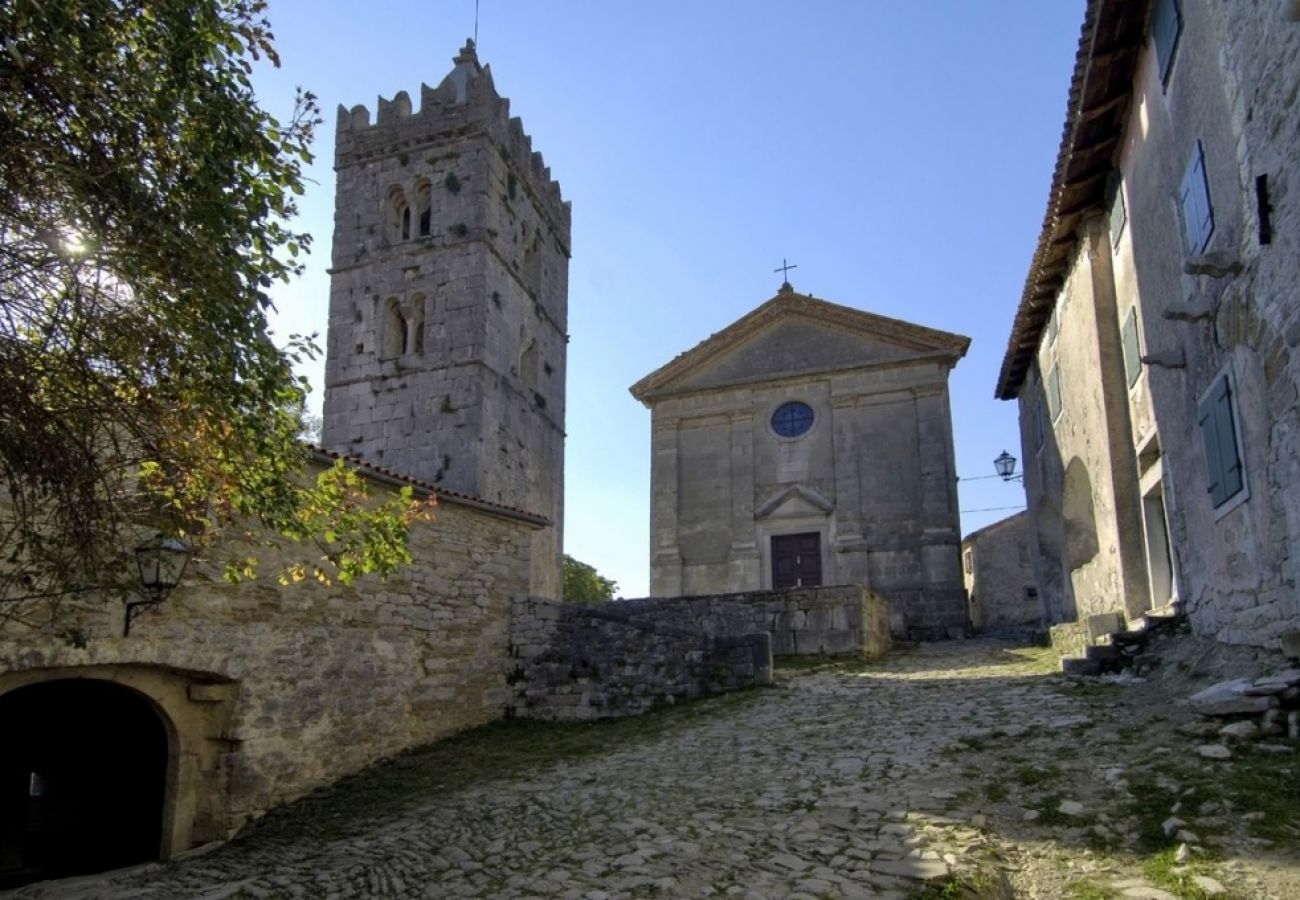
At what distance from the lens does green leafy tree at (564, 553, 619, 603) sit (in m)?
30.7

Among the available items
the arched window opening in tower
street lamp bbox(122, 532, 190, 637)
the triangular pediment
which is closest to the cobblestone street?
street lamp bbox(122, 532, 190, 637)

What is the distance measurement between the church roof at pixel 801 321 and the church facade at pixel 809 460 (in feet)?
0.11

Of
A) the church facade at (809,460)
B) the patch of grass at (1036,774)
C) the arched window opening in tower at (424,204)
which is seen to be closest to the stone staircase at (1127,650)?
the patch of grass at (1036,774)

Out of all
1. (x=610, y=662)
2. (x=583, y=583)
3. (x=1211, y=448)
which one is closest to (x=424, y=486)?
(x=610, y=662)

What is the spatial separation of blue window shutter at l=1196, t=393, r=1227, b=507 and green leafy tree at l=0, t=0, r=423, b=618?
7.47 metres

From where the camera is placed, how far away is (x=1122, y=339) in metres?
Result: 12.0

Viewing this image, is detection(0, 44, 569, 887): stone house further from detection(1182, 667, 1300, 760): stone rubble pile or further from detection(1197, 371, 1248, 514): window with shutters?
detection(1197, 371, 1248, 514): window with shutters

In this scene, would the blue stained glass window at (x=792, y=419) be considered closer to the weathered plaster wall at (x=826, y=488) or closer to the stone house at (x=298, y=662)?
the weathered plaster wall at (x=826, y=488)

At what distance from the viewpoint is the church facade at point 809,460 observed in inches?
850

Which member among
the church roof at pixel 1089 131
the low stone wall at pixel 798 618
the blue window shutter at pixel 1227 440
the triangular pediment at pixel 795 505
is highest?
the church roof at pixel 1089 131

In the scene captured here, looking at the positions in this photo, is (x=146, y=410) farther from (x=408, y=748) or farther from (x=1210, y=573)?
(x=1210, y=573)

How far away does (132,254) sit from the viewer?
4594 millimetres

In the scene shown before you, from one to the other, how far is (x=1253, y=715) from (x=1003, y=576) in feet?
88.0

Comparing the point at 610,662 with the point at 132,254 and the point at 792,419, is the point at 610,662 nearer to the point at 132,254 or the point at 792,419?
the point at 132,254
